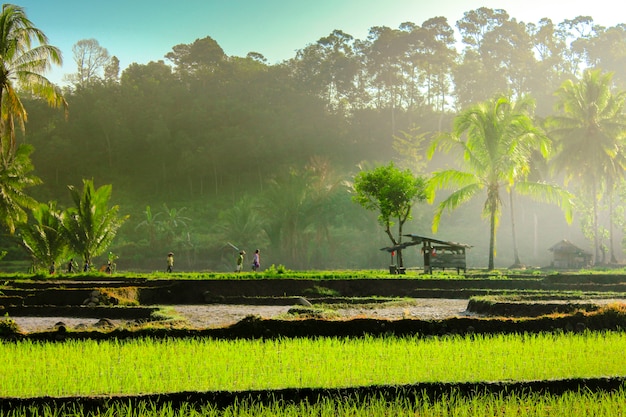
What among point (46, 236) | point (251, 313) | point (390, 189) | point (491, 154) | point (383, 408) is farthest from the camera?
point (491, 154)

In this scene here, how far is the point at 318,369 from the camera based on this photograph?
8227 mm

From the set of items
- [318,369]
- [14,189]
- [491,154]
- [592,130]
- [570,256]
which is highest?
[592,130]

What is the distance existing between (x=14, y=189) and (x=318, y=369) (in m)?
25.0

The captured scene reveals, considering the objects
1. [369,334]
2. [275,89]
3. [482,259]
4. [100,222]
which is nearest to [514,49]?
[275,89]

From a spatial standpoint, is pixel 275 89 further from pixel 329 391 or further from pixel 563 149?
pixel 329 391

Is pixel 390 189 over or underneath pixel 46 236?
over

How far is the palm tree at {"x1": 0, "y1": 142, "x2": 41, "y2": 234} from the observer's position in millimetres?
28078

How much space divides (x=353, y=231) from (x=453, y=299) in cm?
3629

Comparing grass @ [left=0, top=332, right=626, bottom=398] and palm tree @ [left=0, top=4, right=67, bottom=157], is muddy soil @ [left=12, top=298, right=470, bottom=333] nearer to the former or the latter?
grass @ [left=0, top=332, right=626, bottom=398]

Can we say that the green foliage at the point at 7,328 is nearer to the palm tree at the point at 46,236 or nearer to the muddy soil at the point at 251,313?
the muddy soil at the point at 251,313

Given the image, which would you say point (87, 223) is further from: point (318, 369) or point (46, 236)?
point (318, 369)

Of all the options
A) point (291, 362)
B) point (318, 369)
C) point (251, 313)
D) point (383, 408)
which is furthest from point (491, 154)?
point (383, 408)

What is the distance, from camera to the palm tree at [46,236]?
30203 mm

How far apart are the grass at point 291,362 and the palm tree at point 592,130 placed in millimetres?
35765
